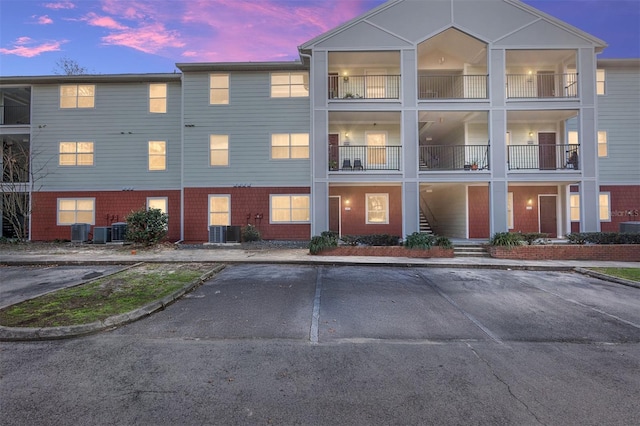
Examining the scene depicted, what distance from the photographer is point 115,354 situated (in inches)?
157

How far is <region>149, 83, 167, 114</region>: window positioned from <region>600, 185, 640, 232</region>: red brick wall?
77.5 feet

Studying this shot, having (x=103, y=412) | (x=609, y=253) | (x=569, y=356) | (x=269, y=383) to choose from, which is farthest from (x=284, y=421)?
(x=609, y=253)

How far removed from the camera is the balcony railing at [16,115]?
60.2 ft

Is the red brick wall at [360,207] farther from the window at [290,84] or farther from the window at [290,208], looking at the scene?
the window at [290,84]

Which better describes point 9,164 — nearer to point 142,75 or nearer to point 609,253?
point 142,75

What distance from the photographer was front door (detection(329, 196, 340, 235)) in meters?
16.9

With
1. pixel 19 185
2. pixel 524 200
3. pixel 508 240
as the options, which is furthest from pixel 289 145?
pixel 19 185

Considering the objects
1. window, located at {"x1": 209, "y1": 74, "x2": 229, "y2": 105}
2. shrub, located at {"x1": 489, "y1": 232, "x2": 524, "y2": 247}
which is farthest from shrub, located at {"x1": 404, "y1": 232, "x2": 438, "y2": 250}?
window, located at {"x1": 209, "y1": 74, "x2": 229, "y2": 105}

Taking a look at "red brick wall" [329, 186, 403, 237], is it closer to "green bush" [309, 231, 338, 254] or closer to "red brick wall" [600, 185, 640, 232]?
"green bush" [309, 231, 338, 254]

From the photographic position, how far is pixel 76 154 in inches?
661

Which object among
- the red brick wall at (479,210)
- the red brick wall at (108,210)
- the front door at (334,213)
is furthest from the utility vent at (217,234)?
the red brick wall at (479,210)

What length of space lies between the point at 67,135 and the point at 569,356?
21718mm

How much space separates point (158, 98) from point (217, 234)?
820 cm

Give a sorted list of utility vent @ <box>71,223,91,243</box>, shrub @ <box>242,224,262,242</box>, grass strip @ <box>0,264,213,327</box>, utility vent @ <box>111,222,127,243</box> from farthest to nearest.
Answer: utility vent @ <box>71,223,91,243</box>
utility vent @ <box>111,222,127,243</box>
shrub @ <box>242,224,262,242</box>
grass strip @ <box>0,264,213,327</box>
